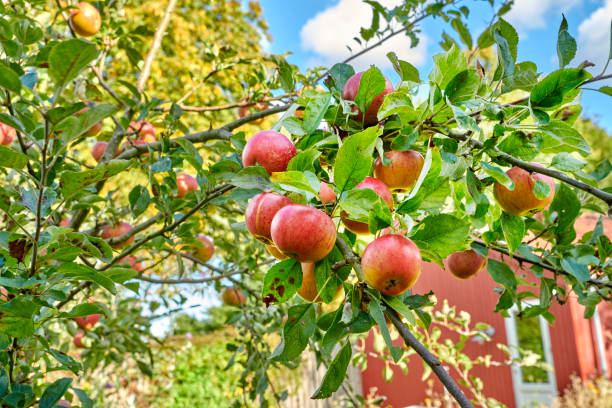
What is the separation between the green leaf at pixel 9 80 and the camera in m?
0.49

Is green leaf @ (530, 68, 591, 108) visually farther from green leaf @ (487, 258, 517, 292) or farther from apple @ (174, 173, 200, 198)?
apple @ (174, 173, 200, 198)

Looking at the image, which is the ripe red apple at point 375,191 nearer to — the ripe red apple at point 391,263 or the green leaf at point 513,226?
the ripe red apple at point 391,263

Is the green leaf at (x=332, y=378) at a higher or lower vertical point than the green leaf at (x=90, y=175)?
lower

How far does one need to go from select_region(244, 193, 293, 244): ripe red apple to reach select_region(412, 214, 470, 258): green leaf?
18cm

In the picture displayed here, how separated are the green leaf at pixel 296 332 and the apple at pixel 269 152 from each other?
0.68ft

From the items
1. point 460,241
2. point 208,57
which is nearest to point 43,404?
point 460,241

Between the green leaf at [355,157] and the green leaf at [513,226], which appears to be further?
the green leaf at [513,226]

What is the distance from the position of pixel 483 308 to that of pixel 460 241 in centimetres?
796

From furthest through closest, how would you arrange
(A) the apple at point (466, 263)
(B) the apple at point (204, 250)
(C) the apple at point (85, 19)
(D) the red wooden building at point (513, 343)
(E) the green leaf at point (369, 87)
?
1. (D) the red wooden building at point (513, 343)
2. (B) the apple at point (204, 250)
3. (C) the apple at point (85, 19)
4. (A) the apple at point (466, 263)
5. (E) the green leaf at point (369, 87)

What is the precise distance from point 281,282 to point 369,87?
0.30m

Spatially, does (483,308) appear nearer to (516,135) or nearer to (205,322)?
(205,322)

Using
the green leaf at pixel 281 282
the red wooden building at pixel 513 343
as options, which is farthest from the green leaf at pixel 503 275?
A: the red wooden building at pixel 513 343

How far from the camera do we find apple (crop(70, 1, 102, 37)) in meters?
1.63

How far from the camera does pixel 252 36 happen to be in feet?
23.5
